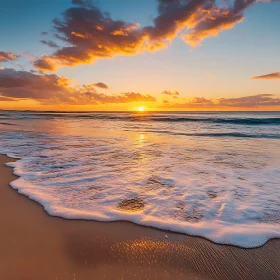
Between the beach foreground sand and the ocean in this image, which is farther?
the ocean

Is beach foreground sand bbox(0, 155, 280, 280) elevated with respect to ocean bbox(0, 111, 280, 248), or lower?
elevated

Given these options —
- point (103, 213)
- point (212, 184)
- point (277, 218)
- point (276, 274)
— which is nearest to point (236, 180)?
point (212, 184)

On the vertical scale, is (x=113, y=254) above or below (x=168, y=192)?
above

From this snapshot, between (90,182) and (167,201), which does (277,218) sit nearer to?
(167,201)

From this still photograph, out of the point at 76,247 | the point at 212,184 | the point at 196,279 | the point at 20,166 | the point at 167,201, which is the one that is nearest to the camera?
the point at 196,279

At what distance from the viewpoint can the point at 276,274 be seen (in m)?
2.31

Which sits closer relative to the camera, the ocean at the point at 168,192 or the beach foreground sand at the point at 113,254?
the beach foreground sand at the point at 113,254

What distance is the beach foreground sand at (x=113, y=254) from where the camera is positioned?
7.50 feet

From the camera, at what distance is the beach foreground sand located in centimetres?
229

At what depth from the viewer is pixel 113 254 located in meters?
2.58

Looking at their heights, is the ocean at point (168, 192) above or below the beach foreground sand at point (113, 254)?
below

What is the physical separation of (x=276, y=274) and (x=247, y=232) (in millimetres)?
764

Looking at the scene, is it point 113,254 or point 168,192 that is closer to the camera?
point 113,254

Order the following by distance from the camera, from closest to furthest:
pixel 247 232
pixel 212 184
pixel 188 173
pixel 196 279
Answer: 1. pixel 196 279
2. pixel 247 232
3. pixel 212 184
4. pixel 188 173
